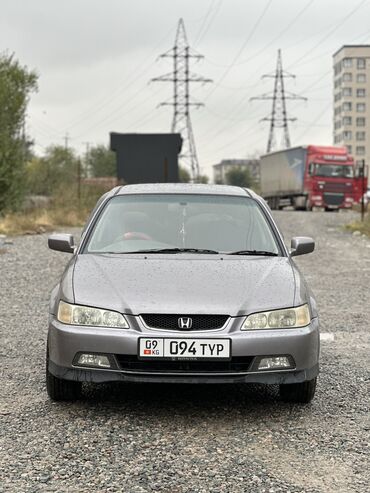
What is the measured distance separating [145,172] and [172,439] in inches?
1582

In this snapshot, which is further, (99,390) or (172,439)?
(99,390)

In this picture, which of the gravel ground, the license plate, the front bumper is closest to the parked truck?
the gravel ground

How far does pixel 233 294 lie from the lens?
4.96 meters

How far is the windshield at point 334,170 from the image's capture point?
43188mm

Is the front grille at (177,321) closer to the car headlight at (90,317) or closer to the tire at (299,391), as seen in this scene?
the car headlight at (90,317)

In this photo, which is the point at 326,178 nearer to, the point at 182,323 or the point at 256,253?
the point at 256,253

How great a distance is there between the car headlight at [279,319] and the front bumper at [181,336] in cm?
3

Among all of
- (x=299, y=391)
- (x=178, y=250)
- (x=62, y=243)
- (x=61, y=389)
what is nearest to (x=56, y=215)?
(x=62, y=243)

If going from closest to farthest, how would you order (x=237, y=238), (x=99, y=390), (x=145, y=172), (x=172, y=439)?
(x=172, y=439) < (x=99, y=390) < (x=237, y=238) < (x=145, y=172)

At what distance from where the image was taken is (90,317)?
4879mm

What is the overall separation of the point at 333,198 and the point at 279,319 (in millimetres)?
39294

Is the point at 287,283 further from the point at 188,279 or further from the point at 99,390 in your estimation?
the point at 99,390

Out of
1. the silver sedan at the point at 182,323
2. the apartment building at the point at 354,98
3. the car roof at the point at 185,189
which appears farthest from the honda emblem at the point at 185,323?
the apartment building at the point at 354,98

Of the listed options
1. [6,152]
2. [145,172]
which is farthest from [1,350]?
[145,172]
